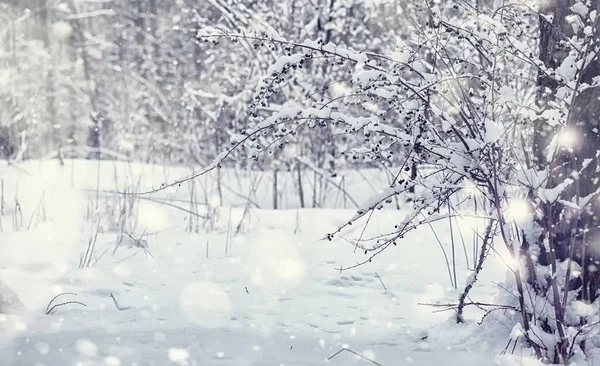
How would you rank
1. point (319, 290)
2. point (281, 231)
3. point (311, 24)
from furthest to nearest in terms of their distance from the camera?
point (311, 24)
point (281, 231)
point (319, 290)

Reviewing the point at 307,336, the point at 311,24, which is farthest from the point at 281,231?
the point at 311,24

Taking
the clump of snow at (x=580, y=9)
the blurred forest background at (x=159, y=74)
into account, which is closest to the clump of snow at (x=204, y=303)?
the blurred forest background at (x=159, y=74)

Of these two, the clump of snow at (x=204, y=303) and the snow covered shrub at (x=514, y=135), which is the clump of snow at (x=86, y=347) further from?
the snow covered shrub at (x=514, y=135)

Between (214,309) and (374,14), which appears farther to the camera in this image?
(374,14)

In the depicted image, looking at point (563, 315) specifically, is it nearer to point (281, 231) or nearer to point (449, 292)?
point (449, 292)

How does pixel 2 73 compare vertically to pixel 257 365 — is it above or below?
above

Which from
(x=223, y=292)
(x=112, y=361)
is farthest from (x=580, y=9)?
(x=223, y=292)

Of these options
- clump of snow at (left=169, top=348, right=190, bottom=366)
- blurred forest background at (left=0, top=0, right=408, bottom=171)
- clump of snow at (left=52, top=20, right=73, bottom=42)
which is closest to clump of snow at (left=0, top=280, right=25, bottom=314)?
clump of snow at (left=169, top=348, right=190, bottom=366)

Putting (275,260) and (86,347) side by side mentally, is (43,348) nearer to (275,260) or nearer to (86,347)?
(86,347)

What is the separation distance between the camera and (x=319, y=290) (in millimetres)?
3602

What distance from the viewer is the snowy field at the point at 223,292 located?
2467 mm

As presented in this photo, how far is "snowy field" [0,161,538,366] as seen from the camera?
8.09ft

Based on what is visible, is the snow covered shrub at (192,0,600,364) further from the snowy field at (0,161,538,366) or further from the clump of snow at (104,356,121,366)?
the clump of snow at (104,356,121,366)

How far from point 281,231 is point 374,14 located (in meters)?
5.10
